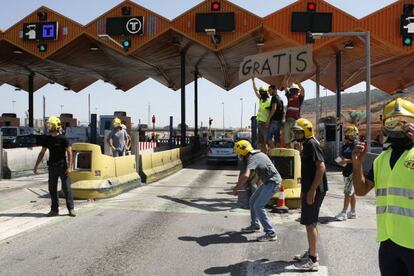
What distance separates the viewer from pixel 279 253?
6.71m

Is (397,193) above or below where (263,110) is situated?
below

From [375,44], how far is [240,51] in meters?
8.63

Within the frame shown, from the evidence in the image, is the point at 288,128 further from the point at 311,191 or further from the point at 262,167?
the point at 311,191

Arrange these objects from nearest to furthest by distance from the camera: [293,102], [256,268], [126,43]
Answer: [256,268] < [293,102] < [126,43]

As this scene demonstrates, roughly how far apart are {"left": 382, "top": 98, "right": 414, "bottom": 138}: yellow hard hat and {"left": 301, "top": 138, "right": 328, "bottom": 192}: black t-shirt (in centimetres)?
252

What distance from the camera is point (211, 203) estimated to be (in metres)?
11.4

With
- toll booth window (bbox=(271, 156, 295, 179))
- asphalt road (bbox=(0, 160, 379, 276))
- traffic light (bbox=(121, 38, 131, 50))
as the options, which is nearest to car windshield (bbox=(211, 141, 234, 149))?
traffic light (bbox=(121, 38, 131, 50))

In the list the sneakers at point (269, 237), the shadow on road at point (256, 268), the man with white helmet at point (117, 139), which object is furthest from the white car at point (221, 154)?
the shadow on road at point (256, 268)

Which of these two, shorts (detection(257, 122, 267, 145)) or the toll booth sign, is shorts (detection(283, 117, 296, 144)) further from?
the toll booth sign

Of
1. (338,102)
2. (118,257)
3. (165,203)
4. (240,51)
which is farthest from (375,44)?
(118,257)

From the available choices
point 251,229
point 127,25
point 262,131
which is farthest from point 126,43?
point 251,229

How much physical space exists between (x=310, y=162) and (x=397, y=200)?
106 inches

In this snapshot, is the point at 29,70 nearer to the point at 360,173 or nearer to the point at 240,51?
the point at 240,51

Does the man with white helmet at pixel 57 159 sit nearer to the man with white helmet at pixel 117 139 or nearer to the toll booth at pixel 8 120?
the man with white helmet at pixel 117 139
